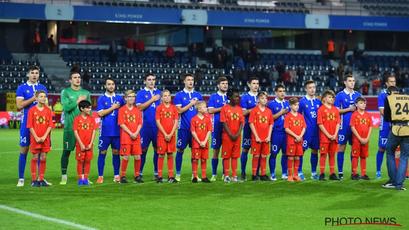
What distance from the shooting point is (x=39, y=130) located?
47.4 ft

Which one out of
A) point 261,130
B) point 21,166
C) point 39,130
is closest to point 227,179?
point 261,130

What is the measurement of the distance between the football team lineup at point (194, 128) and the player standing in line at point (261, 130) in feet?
0.06

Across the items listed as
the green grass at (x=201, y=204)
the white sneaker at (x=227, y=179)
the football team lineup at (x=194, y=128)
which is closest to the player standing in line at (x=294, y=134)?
the football team lineup at (x=194, y=128)

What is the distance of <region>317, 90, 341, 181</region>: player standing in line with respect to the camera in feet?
52.1

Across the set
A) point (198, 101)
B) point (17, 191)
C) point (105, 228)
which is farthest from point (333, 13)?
point (105, 228)

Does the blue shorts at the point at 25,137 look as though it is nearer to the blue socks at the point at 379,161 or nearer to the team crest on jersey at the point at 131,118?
the team crest on jersey at the point at 131,118

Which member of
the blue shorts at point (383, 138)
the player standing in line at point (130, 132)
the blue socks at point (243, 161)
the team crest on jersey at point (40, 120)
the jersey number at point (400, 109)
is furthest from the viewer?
the blue shorts at point (383, 138)

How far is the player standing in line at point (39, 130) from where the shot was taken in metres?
14.4

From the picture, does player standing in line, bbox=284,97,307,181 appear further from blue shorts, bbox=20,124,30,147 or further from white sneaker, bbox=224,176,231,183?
blue shorts, bbox=20,124,30,147

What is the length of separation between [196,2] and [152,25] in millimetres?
2499

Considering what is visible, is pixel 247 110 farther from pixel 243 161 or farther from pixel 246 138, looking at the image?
pixel 243 161

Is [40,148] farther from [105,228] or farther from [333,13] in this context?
[333,13]

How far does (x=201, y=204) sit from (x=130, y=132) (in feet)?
9.48
